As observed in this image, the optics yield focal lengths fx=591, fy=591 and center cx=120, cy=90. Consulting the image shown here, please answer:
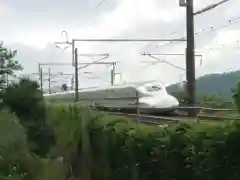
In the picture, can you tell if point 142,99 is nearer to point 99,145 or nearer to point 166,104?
point 166,104

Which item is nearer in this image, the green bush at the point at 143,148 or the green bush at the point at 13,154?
the green bush at the point at 143,148

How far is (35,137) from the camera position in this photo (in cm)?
1703

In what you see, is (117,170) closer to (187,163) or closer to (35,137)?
(35,137)

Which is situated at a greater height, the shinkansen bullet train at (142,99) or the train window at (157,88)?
the train window at (157,88)

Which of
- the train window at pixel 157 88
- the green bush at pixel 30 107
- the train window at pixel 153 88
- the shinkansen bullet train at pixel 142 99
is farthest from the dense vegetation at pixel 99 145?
the train window at pixel 157 88

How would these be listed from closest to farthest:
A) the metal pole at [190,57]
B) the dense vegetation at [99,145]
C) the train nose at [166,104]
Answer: the dense vegetation at [99,145], the metal pole at [190,57], the train nose at [166,104]

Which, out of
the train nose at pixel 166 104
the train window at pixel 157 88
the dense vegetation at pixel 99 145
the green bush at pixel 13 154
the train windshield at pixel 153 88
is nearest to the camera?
the dense vegetation at pixel 99 145

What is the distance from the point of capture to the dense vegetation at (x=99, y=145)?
1080 cm

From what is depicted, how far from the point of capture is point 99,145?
60.5 ft

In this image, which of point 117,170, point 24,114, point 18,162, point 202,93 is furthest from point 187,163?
point 202,93

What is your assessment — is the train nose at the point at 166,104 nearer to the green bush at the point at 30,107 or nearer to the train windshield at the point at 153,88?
the train windshield at the point at 153,88

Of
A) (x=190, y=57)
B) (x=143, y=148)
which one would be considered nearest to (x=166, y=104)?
(x=190, y=57)

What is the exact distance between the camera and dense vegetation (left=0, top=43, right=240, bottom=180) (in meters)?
10.8

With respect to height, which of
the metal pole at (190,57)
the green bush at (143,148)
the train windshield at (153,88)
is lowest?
the green bush at (143,148)
